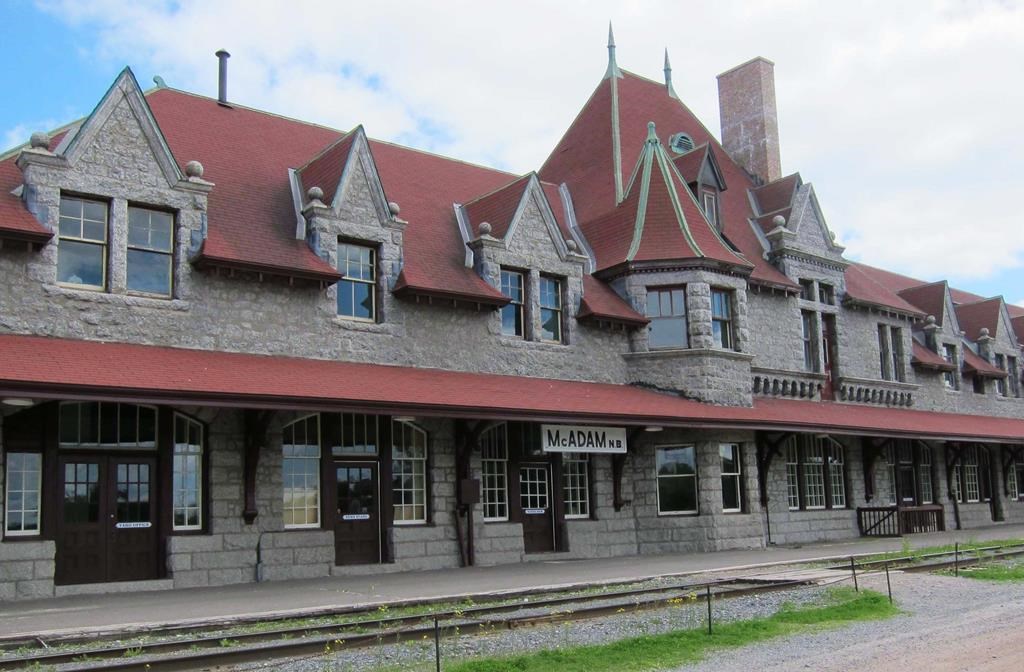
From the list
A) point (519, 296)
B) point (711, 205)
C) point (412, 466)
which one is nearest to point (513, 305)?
point (519, 296)

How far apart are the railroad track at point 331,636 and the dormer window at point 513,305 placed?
8.79m

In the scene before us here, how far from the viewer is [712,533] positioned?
22.0 metres

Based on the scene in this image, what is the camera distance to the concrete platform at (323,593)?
11250 millimetres

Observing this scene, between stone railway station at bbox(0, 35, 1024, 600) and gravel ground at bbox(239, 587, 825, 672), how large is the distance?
5.45 metres

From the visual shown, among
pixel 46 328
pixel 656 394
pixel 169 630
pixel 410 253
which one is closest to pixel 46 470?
pixel 46 328

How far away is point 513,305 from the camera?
21844 mm

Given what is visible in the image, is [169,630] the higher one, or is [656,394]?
[656,394]

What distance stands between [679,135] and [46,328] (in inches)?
813

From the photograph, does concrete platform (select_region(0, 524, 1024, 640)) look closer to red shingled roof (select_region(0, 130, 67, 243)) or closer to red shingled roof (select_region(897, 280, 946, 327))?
red shingled roof (select_region(0, 130, 67, 243))

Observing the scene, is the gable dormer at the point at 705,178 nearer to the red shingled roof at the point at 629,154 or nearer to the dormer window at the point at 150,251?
the red shingled roof at the point at 629,154

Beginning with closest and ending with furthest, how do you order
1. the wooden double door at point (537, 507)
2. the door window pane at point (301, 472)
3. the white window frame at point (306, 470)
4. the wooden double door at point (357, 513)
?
the white window frame at point (306, 470) → the door window pane at point (301, 472) → the wooden double door at point (357, 513) → the wooden double door at point (537, 507)

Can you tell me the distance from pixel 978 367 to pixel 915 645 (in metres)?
29.5

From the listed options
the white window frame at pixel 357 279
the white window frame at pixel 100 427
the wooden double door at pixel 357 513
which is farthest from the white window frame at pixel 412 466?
the white window frame at pixel 100 427

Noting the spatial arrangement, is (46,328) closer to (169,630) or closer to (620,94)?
(169,630)
